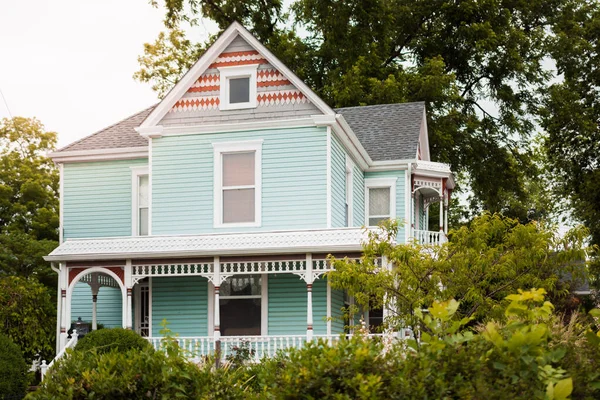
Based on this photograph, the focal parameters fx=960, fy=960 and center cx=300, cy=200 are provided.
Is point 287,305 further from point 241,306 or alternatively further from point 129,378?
point 129,378

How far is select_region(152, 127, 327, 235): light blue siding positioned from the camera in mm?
21828

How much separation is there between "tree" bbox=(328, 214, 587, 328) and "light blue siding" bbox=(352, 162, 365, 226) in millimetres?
6221

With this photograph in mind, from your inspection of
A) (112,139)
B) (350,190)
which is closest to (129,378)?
(350,190)

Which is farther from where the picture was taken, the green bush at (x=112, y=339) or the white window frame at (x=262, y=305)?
the white window frame at (x=262, y=305)

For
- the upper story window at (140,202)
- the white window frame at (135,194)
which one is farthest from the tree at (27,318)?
the upper story window at (140,202)

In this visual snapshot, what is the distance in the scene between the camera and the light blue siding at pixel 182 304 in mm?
22578

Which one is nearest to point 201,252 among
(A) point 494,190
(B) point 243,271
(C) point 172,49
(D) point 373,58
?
(B) point 243,271

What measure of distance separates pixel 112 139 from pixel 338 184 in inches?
261

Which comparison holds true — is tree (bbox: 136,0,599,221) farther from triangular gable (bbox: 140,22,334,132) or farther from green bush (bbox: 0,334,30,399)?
green bush (bbox: 0,334,30,399)

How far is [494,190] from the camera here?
118 feet

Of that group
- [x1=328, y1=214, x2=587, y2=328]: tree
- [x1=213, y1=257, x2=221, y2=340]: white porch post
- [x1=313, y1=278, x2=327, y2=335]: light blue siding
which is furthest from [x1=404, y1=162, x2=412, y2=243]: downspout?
[x1=328, y1=214, x2=587, y2=328]: tree

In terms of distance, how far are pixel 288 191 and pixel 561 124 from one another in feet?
52.5

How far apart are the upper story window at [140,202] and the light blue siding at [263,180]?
6.14 ft

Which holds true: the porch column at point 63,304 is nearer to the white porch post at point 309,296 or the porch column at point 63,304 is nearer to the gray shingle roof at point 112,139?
the gray shingle roof at point 112,139
